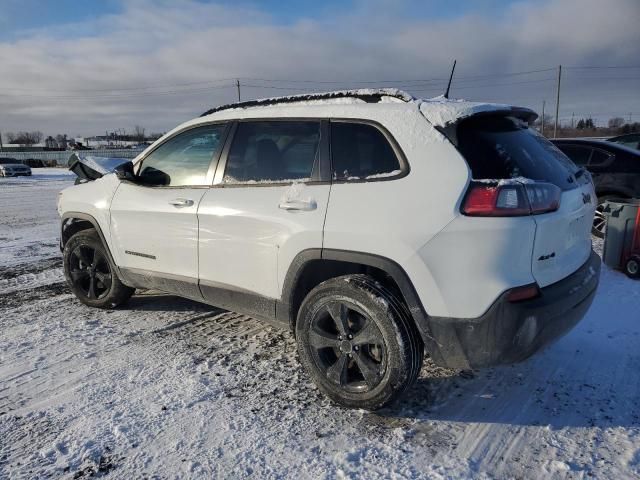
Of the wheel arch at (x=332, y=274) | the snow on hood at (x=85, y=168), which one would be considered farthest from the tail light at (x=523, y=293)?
the snow on hood at (x=85, y=168)

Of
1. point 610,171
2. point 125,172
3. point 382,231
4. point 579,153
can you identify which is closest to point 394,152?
point 382,231

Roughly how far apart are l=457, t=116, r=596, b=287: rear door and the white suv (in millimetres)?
12

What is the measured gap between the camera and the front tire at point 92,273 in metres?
4.62

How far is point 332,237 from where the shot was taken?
9.42 feet

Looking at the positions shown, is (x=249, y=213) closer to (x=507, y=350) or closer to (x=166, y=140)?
(x=166, y=140)

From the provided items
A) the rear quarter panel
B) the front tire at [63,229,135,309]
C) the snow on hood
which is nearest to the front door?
the front tire at [63,229,135,309]

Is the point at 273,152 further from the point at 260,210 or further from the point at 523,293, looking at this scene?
the point at 523,293

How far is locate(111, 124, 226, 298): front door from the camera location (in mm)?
3732

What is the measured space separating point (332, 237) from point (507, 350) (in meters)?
1.10

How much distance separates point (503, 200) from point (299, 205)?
1179mm

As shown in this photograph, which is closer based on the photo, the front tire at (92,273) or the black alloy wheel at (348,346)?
the black alloy wheel at (348,346)

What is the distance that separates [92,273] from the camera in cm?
472

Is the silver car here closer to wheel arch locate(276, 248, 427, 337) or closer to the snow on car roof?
the snow on car roof

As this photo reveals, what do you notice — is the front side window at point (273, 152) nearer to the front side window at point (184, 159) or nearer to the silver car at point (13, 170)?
the front side window at point (184, 159)
